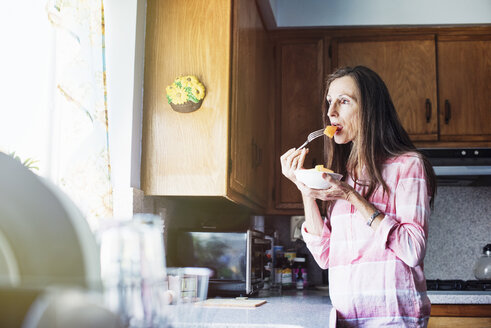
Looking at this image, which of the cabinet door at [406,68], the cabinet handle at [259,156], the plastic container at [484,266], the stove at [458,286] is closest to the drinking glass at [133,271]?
the cabinet handle at [259,156]

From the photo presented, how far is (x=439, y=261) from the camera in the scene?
3371mm

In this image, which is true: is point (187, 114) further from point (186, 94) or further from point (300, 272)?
point (300, 272)

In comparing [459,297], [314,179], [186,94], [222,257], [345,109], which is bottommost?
[459,297]

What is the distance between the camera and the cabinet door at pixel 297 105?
128 inches

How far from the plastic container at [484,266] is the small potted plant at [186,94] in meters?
1.96

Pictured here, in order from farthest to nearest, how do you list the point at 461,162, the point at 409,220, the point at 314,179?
the point at 461,162 → the point at 314,179 → the point at 409,220

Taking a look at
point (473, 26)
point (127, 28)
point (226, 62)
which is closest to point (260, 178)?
point (226, 62)

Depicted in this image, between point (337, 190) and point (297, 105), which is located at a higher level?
point (297, 105)

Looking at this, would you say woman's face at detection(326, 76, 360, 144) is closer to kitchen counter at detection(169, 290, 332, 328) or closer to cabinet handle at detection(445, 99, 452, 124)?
kitchen counter at detection(169, 290, 332, 328)

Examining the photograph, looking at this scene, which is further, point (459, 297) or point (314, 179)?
point (459, 297)

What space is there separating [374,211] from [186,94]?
92 centimetres

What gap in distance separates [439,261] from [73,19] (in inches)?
102

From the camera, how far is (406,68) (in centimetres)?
321

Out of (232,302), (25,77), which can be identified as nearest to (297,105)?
(232,302)
